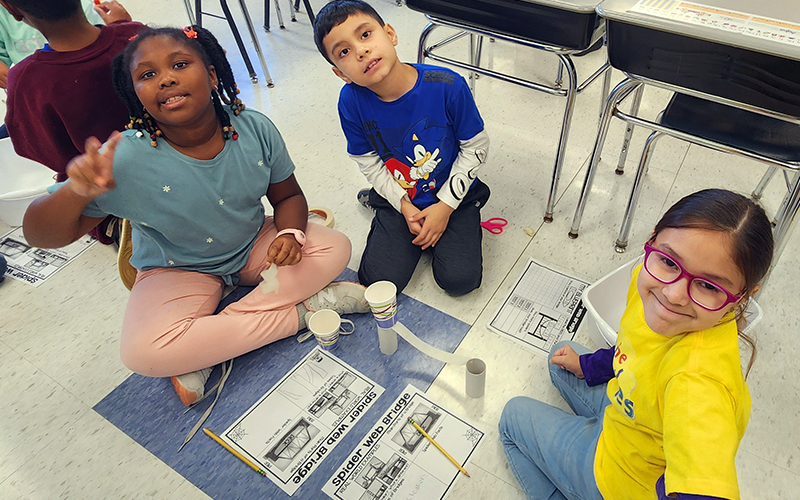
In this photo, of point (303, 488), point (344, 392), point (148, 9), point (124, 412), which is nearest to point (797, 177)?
point (344, 392)

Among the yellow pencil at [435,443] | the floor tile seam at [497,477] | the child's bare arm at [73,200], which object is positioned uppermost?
the child's bare arm at [73,200]

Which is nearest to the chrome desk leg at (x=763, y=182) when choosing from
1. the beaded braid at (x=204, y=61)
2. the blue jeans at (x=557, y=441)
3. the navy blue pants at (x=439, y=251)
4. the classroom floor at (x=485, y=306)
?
the classroom floor at (x=485, y=306)

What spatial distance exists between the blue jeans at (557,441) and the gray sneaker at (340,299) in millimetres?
476

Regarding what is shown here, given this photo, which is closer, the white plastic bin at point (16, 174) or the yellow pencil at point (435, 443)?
the yellow pencil at point (435, 443)

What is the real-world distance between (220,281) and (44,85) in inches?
22.8

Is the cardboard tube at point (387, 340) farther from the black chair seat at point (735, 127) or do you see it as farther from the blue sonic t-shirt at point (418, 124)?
the black chair seat at point (735, 127)

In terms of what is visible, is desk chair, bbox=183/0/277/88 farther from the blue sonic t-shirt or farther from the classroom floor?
the blue sonic t-shirt

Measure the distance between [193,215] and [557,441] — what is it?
90cm

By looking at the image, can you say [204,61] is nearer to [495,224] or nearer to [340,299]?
[340,299]

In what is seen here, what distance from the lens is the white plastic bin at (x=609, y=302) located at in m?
1.12

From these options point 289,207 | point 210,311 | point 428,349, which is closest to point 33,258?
point 210,311

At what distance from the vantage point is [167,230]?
113cm

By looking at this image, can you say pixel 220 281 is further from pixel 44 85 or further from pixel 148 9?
pixel 148 9

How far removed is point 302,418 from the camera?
3.69 feet
